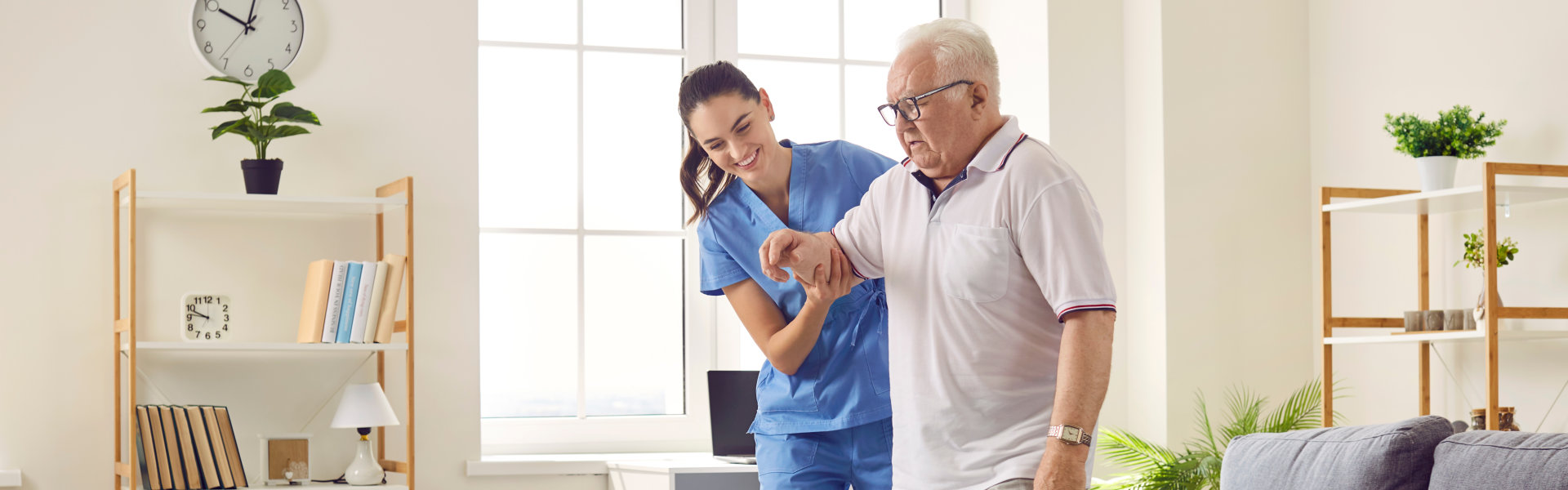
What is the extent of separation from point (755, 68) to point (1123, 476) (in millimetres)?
1667

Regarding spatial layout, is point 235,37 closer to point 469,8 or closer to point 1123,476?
point 469,8

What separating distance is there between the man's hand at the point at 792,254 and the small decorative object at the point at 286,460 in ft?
6.47

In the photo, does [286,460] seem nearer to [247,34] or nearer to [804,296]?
[247,34]

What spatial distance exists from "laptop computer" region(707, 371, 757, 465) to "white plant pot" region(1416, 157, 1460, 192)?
1.78 meters

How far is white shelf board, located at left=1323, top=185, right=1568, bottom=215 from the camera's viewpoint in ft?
9.78

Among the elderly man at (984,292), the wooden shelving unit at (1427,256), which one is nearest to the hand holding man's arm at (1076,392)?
the elderly man at (984,292)

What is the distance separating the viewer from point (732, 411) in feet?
11.5

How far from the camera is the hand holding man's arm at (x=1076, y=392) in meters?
1.46

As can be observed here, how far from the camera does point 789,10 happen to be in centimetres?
Answer: 413

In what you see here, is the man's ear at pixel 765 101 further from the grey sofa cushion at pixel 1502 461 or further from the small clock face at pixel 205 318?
A: the small clock face at pixel 205 318

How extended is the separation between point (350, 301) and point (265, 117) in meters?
0.50

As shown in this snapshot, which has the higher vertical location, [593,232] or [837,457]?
[593,232]

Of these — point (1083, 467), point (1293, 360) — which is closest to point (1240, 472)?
point (1083, 467)

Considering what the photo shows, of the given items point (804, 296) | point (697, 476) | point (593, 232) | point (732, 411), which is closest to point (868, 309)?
point (804, 296)
